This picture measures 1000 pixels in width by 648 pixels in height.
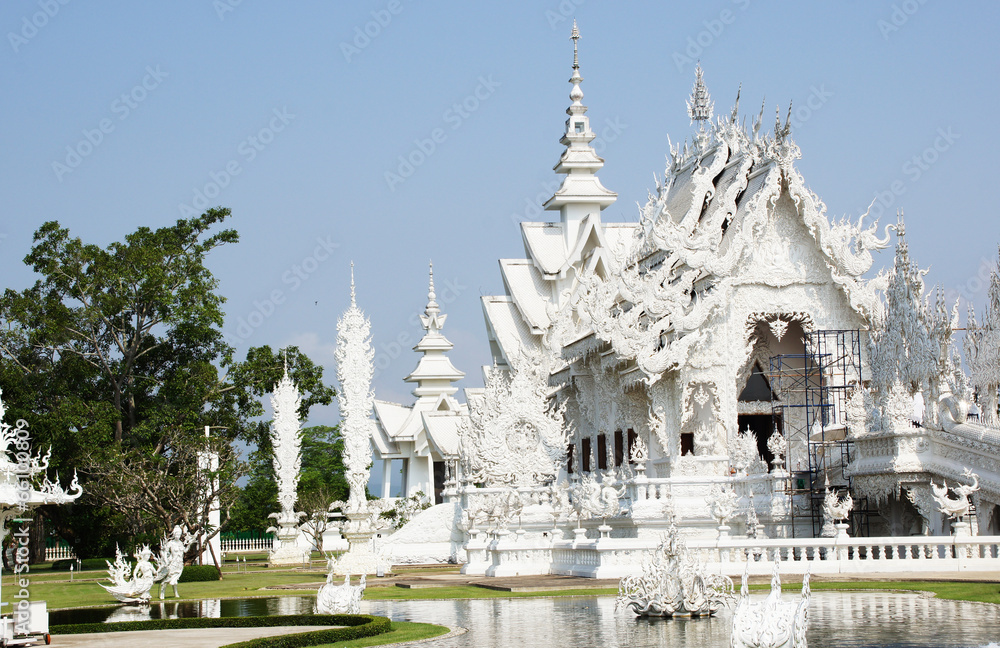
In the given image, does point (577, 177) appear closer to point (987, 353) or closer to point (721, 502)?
point (987, 353)

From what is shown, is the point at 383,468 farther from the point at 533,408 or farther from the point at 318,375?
the point at 533,408

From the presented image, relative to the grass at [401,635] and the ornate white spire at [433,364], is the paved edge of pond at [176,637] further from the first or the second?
the ornate white spire at [433,364]

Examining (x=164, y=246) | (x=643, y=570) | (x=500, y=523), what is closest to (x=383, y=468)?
(x=164, y=246)

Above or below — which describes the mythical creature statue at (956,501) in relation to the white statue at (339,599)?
above

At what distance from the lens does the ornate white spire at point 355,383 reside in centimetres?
3338

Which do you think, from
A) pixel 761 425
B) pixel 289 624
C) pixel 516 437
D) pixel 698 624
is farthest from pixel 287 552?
pixel 698 624

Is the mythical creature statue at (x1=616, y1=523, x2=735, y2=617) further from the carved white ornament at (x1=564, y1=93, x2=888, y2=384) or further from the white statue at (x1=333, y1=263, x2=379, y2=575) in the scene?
the white statue at (x1=333, y1=263, x2=379, y2=575)

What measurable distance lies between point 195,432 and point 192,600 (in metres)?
14.7

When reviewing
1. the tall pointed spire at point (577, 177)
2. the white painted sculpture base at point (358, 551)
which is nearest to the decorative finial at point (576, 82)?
the tall pointed spire at point (577, 177)

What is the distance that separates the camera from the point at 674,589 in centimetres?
1330

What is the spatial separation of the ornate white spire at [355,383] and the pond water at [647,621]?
1589 cm

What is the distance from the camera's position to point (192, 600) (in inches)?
794

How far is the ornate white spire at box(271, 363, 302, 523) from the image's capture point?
119 feet

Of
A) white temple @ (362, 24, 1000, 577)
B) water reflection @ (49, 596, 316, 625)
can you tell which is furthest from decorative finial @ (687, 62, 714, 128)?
water reflection @ (49, 596, 316, 625)
